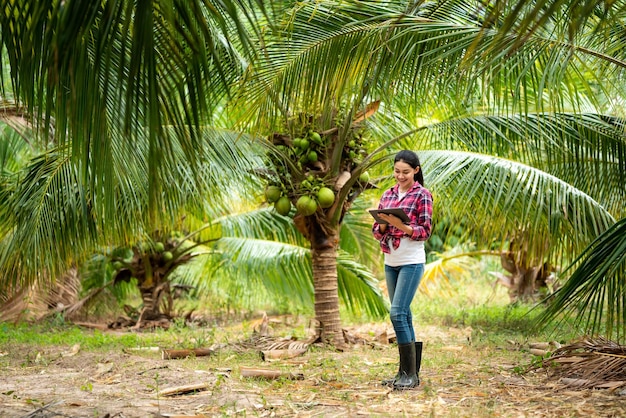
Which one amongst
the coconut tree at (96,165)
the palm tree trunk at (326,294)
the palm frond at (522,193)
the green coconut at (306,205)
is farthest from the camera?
the palm tree trunk at (326,294)

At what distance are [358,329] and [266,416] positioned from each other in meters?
4.44

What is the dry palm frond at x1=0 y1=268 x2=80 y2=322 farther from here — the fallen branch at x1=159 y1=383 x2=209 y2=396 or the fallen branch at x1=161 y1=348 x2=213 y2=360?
the fallen branch at x1=159 y1=383 x2=209 y2=396

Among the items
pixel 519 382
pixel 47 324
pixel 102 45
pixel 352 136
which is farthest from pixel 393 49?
pixel 47 324

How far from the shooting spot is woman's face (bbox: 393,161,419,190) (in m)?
5.01

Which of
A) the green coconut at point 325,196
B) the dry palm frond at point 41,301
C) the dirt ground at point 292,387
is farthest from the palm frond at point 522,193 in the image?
the dry palm frond at point 41,301

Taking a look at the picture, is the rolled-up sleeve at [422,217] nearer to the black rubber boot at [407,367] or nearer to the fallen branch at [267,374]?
the black rubber boot at [407,367]

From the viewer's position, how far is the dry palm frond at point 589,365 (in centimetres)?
458

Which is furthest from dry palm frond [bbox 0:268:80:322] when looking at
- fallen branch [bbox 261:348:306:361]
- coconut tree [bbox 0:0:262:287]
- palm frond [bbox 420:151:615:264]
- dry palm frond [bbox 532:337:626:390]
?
dry palm frond [bbox 532:337:626:390]

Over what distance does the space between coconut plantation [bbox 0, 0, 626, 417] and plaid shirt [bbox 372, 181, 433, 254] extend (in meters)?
0.04

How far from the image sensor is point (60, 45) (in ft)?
8.02

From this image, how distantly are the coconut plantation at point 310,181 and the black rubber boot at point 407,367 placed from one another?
2cm

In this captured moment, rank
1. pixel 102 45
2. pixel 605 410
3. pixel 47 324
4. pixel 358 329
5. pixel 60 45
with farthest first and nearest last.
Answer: pixel 47 324 → pixel 358 329 → pixel 605 410 → pixel 102 45 → pixel 60 45

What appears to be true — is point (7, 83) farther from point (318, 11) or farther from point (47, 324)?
point (318, 11)

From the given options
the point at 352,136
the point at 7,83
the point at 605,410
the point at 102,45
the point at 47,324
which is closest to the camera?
the point at 102,45
